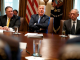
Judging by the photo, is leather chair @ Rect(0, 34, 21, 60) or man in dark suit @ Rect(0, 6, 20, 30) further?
man in dark suit @ Rect(0, 6, 20, 30)

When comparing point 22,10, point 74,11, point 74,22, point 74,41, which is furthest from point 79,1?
point 74,41

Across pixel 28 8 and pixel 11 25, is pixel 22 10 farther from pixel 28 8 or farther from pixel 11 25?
pixel 11 25

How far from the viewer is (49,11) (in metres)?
5.11

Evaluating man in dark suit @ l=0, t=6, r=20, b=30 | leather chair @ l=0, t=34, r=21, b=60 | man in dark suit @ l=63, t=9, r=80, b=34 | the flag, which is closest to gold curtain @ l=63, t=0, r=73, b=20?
the flag

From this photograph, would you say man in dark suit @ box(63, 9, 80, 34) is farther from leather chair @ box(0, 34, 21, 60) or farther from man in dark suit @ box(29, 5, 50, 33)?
leather chair @ box(0, 34, 21, 60)

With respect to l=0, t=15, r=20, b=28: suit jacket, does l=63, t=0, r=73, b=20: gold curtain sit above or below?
above

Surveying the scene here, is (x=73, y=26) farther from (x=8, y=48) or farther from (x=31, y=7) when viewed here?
(x=8, y=48)

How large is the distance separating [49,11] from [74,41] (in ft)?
15.9

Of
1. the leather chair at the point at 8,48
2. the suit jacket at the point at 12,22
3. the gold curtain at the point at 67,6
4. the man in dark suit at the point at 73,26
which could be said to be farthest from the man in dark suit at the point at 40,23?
the leather chair at the point at 8,48

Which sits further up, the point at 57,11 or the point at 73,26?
the point at 57,11

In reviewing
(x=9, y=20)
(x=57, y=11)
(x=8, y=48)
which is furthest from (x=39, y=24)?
(x=8, y=48)

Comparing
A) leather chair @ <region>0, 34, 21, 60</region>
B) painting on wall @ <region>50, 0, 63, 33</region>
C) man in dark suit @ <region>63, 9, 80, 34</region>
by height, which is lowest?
man in dark suit @ <region>63, 9, 80, 34</region>

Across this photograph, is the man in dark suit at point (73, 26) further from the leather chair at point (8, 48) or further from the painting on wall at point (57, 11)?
the leather chair at point (8, 48)

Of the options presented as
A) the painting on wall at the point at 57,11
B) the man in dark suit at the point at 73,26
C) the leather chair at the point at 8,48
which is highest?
the painting on wall at the point at 57,11
